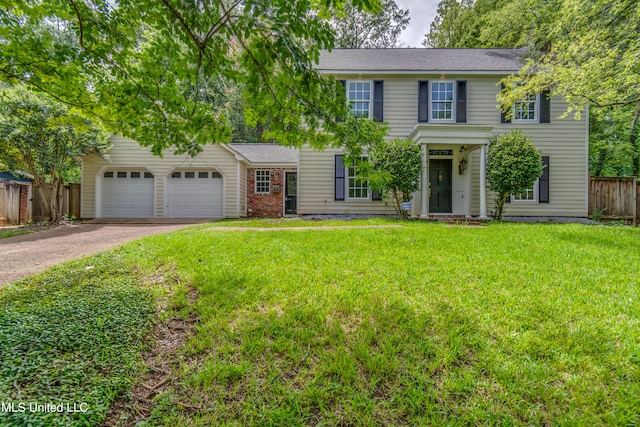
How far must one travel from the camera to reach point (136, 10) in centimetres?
294

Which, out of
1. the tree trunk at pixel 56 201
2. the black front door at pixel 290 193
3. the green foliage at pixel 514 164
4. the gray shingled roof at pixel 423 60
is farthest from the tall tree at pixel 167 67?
the black front door at pixel 290 193

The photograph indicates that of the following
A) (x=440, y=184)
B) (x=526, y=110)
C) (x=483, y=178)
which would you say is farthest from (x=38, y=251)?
(x=526, y=110)

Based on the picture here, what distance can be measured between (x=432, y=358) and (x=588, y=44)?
10151 mm

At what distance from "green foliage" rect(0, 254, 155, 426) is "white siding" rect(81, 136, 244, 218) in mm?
8867

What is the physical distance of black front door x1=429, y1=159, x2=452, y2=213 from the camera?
403 inches

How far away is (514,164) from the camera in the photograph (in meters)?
8.17

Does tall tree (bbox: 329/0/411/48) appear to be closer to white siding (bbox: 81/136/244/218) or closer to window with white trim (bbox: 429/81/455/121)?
window with white trim (bbox: 429/81/455/121)

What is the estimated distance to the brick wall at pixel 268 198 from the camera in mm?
13570

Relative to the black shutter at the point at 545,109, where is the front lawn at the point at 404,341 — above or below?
below

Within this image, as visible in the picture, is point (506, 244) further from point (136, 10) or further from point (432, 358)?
point (136, 10)

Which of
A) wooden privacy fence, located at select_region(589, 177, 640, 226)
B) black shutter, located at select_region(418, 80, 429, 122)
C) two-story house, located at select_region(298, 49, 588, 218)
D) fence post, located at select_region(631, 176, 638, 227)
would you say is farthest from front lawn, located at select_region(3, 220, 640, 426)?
fence post, located at select_region(631, 176, 638, 227)

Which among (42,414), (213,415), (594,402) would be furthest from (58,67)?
(594,402)

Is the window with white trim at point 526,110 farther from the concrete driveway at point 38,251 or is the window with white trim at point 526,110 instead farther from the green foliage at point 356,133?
the concrete driveway at point 38,251

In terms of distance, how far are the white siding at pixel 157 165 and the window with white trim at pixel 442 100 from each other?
26.8 ft
